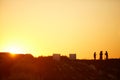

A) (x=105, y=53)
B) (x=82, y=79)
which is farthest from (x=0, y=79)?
(x=105, y=53)

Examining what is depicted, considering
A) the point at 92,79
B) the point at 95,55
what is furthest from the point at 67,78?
the point at 95,55

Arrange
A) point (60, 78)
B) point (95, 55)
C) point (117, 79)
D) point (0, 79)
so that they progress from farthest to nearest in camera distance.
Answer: point (95, 55) < point (0, 79) < point (60, 78) < point (117, 79)

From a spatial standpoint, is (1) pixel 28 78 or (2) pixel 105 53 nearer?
(1) pixel 28 78

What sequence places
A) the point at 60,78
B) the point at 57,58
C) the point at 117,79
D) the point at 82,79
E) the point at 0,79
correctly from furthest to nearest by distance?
1. the point at 57,58
2. the point at 0,79
3. the point at 60,78
4. the point at 82,79
5. the point at 117,79

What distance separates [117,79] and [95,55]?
2845 cm

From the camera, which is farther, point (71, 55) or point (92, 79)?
point (71, 55)

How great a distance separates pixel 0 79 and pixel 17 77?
4.15 metres

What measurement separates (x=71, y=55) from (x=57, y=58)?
312cm

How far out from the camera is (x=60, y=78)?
25.3 meters

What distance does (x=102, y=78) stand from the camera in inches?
875

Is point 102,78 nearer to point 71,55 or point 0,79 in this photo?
point 0,79

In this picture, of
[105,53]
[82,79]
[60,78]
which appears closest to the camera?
[82,79]

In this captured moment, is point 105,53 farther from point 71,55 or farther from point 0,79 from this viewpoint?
point 0,79

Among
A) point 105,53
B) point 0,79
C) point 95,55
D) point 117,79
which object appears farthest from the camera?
point 95,55
